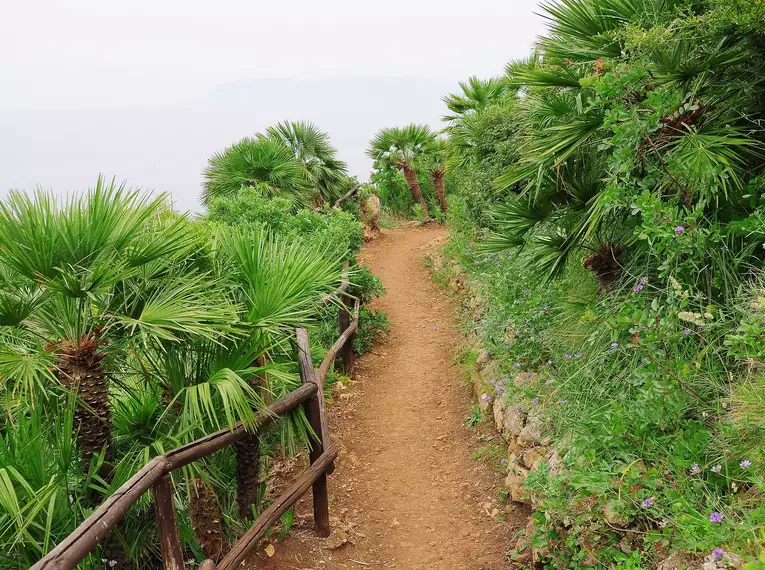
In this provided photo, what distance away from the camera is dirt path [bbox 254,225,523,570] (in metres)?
4.24

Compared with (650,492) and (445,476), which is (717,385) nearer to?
(650,492)

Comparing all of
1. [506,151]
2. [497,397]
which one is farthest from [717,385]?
[506,151]

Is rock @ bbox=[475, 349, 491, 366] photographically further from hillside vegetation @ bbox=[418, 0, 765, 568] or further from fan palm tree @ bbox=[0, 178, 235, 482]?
fan palm tree @ bbox=[0, 178, 235, 482]

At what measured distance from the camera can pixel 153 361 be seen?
3.65 m

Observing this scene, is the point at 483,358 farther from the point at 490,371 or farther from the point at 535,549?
the point at 535,549

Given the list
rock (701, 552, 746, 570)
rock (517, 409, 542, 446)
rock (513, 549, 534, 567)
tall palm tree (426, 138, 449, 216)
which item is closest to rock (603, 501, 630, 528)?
rock (701, 552, 746, 570)

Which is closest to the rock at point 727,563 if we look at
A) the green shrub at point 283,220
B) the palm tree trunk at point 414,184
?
the green shrub at point 283,220

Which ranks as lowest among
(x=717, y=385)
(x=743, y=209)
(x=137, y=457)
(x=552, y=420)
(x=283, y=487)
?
(x=283, y=487)

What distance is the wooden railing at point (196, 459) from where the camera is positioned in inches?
93.6

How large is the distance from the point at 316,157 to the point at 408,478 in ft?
45.2

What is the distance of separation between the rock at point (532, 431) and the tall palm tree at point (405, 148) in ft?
57.0

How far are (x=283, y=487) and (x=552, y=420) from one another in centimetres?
258

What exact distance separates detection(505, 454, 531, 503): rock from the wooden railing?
1.46 meters

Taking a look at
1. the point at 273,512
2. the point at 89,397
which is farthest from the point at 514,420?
the point at 89,397
